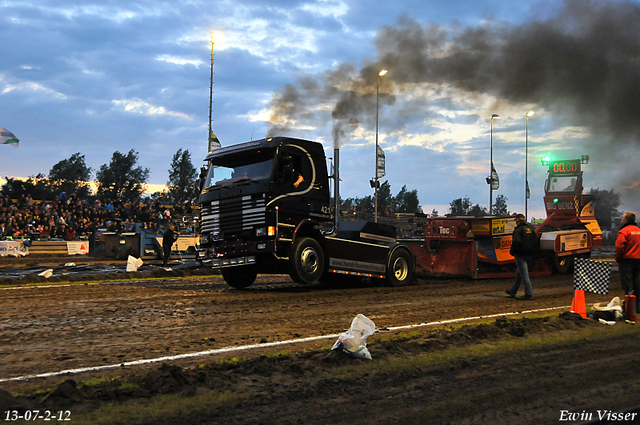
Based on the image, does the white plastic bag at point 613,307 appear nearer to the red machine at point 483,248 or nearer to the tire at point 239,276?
the red machine at point 483,248

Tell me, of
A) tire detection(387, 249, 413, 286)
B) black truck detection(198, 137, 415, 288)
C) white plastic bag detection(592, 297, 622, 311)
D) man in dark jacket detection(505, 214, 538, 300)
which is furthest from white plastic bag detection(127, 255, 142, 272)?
white plastic bag detection(592, 297, 622, 311)

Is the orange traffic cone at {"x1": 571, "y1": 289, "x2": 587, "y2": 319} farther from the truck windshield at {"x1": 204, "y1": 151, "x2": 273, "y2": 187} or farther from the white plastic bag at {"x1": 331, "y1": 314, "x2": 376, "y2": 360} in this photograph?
the truck windshield at {"x1": 204, "y1": 151, "x2": 273, "y2": 187}

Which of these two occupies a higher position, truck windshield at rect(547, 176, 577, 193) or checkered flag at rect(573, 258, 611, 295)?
truck windshield at rect(547, 176, 577, 193)

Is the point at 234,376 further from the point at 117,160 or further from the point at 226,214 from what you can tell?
the point at 117,160

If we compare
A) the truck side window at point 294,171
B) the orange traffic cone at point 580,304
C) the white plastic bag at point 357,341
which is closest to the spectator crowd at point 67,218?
the truck side window at point 294,171

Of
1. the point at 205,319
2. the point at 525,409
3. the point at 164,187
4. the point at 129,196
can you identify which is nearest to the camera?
the point at 525,409

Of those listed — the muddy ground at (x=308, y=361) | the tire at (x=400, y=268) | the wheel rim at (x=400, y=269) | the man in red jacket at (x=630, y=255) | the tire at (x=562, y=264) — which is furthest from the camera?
the tire at (x=562, y=264)

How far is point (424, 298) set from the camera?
11.6 m

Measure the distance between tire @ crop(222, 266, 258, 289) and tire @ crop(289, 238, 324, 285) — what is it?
178 cm

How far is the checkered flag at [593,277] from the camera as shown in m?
9.47

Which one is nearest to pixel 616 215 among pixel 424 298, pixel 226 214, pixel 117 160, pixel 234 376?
pixel 424 298

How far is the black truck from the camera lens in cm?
1180

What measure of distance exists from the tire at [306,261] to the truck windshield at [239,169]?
1.73 meters

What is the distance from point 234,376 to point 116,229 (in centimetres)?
2666
